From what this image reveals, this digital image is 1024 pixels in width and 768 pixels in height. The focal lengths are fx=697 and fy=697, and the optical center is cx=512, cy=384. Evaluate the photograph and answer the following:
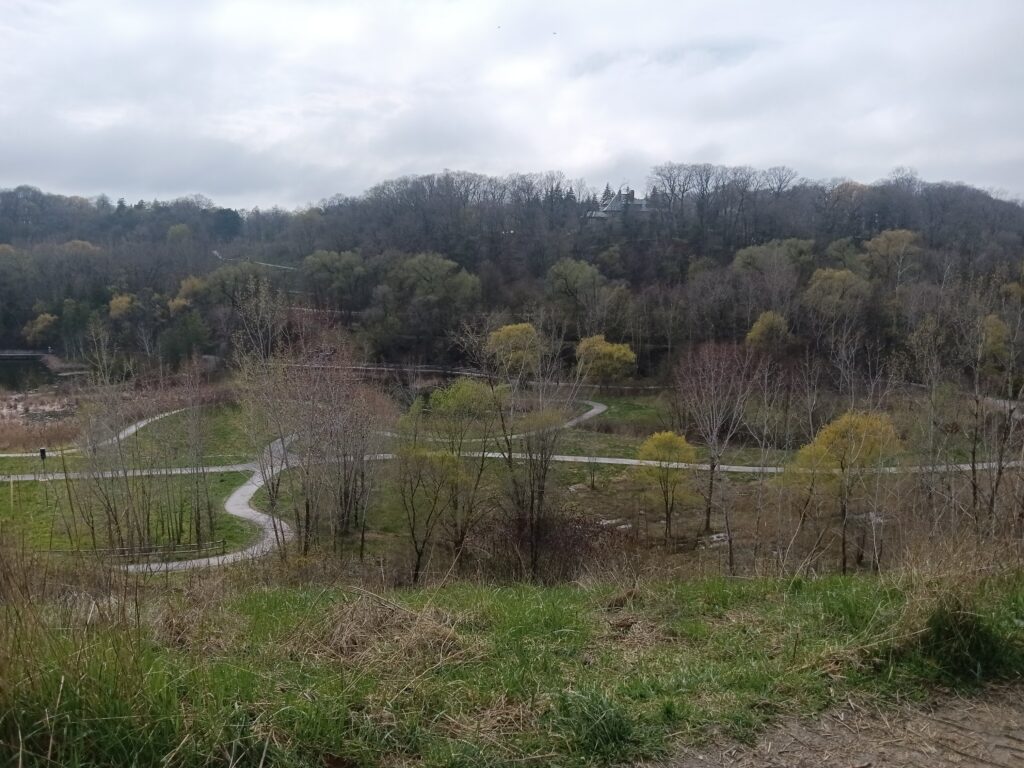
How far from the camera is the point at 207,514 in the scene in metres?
21.3

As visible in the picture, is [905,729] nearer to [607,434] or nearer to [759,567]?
[759,567]

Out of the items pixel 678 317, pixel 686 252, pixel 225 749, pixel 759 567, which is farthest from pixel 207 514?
pixel 686 252

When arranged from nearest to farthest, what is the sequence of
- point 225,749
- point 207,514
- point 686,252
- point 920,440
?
point 225,749 < point 920,440 < point 207,514 < point 686,252

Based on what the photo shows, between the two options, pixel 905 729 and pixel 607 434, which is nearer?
pixel 905 729

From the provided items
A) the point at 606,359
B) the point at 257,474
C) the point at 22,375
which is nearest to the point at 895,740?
the point at 257,474

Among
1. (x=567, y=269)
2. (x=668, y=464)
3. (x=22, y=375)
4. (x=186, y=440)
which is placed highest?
(x=567, y=269)

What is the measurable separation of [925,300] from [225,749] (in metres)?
39.3

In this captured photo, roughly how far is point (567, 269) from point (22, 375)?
135 feet

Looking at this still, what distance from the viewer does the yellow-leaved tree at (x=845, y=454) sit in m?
17.1

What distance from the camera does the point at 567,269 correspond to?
52.3 metres

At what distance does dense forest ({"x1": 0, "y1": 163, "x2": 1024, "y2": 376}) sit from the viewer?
1619 inches

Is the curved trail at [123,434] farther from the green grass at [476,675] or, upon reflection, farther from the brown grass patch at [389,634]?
the green grass at [476,675]

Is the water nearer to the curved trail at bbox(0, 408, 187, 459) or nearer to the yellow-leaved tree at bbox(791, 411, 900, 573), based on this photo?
the curved trail at bbox(0, 408, 187, 459)

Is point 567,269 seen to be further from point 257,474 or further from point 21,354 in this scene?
point 21,354
